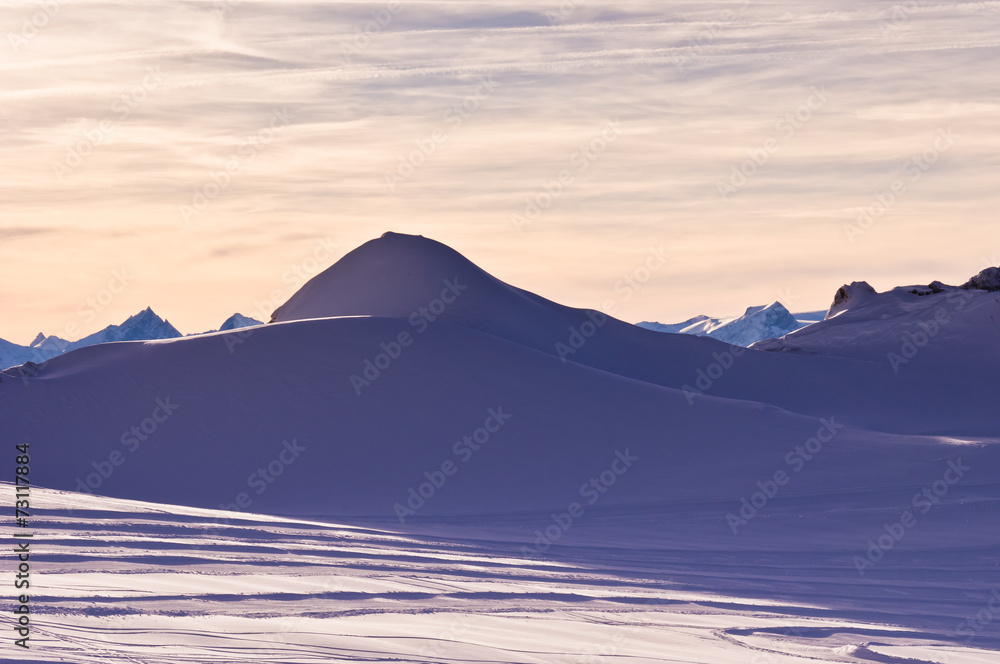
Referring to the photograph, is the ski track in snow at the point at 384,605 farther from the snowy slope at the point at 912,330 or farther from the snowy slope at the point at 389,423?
the snowy slope at the point at 912,330

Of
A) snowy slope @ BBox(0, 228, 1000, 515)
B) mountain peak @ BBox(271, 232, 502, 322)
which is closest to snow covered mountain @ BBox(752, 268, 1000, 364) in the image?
snowy slope @ BBox(0, 228, 1000, 515)

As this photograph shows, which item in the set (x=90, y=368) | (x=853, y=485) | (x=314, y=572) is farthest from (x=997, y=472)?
(x=90, y=368)

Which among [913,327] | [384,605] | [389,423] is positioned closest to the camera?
[384,605]

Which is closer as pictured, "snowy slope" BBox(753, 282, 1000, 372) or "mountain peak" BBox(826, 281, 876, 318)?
"snowy slope" BBox(753, 282, 1000, 372)

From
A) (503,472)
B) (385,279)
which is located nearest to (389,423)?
(503,472)

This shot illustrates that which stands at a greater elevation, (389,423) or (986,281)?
(986,281)

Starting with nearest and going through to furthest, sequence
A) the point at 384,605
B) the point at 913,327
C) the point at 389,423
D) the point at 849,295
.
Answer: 1. the point at 384,605
2. the point at 389,423
3. the point at 913,327
4. the point at 849,295

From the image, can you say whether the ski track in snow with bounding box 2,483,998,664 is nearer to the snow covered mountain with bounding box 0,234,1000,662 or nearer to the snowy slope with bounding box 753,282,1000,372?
the snow covered mountain with bounding box 0,234,1000,662

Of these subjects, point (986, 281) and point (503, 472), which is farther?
point (986, 281)

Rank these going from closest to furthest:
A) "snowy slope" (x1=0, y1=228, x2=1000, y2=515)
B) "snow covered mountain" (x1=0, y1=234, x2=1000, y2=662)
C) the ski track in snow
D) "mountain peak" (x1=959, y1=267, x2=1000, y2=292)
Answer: the ski track in snow → "snow covered mountain" (x1=0, y1=234, x2=1000, y2=662) → "snowy slope" (x1=0, y1=228, x2=1000, y2=515) → "mountain peak" (x1=959, y1=267, x2=1000, y2=292)

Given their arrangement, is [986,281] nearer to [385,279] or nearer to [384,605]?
[385,279]

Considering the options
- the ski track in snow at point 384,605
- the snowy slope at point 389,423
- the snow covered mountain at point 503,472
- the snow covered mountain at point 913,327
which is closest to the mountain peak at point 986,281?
the snow covered mountain at point 913,327

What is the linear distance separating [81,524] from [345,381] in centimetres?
1349

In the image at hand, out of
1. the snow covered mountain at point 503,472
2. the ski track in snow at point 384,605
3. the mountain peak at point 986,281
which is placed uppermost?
the mountain peak at point 986,281
